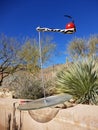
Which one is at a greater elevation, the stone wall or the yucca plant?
the yucca plant

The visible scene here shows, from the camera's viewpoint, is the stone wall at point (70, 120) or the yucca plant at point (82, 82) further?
the yucca plant at point (82, 82)

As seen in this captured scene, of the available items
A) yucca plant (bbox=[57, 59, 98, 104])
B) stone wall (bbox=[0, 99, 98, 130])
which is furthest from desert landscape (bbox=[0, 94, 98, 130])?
yucca plant (bbox=[57, 59, 98, 104])

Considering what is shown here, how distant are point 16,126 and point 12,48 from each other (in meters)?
13.8

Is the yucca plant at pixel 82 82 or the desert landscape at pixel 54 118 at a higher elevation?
the yucca plant at pixel 82 82

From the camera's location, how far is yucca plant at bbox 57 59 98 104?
7227 millimetres

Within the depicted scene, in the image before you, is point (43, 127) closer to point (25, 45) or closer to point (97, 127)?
point (97, 127)

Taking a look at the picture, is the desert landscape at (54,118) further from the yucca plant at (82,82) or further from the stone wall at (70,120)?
the yucca plant at (82,82)

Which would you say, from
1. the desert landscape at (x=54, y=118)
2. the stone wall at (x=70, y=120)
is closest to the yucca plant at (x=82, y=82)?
the desert landscape at (x=54, y=118)

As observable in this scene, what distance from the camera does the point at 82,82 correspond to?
747 centimetres

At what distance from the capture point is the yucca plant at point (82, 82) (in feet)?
23.7

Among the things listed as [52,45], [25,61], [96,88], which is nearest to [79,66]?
[96,88]

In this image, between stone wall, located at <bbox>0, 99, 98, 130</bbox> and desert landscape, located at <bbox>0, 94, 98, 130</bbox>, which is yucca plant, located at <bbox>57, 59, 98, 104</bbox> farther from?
stone wall, located at <bbox>0, 99, 98, 130</bbox>

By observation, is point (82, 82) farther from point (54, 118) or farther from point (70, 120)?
point (70, 120)

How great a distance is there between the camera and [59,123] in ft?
20.1
